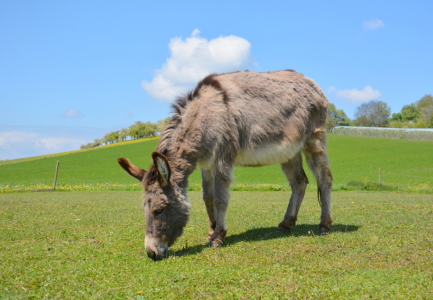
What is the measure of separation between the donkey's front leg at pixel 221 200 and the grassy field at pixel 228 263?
0.30 meters

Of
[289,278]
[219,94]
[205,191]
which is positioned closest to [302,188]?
[205,191]


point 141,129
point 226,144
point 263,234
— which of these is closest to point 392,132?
point 141,129

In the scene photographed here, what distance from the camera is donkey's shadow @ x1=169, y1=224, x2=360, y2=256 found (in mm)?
6210

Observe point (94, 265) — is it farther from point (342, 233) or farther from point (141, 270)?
point (342, 233)

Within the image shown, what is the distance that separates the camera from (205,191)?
7105 mm

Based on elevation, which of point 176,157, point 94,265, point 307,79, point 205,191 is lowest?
point 94,265

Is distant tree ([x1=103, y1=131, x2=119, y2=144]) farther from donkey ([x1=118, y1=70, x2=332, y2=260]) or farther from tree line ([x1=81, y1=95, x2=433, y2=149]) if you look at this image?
donkey ([x1=118, y1=70, x2=332, y2=260])

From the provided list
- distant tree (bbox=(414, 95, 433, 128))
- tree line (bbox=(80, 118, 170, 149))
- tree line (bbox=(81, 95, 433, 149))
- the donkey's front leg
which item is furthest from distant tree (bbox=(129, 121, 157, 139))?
distant tree (bbox=(414, 95, 433, 128))

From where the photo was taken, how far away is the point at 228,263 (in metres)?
5.22

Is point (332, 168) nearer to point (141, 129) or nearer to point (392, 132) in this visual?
point (392, 132)

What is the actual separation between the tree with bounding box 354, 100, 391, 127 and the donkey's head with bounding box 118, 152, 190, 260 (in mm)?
109991

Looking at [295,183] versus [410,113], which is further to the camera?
[410,113]

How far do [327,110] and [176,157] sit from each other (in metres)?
3.76

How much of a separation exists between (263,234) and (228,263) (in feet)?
7.43
